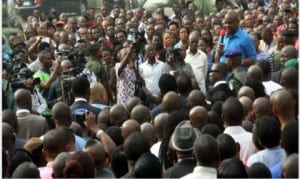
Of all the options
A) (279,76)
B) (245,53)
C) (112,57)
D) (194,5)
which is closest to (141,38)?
(112,57)

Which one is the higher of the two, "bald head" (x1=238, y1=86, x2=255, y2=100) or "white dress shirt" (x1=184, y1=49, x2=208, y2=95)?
"bald head" (x1=238, y1=86, x2=255, y2=100)

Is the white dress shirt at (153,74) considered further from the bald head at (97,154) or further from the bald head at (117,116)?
the bald head at (97,154)

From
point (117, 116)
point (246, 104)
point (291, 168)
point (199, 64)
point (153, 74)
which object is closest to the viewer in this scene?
point (291, 168)

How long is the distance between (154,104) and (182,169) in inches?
187

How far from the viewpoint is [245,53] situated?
1152cm

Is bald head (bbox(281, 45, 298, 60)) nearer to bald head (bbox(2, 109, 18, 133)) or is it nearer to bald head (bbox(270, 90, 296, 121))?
bald head (bbox(270, 90, 296, 121))

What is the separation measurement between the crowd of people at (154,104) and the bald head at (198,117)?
0.01m

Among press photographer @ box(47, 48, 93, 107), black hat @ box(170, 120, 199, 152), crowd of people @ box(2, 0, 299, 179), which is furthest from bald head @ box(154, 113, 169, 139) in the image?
press photographer @ box(47, 48, 93, 107)

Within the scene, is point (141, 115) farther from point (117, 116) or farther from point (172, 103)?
point (172, 103)

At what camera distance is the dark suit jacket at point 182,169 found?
6.45 meters

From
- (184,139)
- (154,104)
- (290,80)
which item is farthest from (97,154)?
(154,104)

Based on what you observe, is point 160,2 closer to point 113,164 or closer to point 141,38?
point 141,38

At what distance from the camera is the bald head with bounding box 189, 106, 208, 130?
25.4ft

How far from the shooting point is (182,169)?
21.2ft
